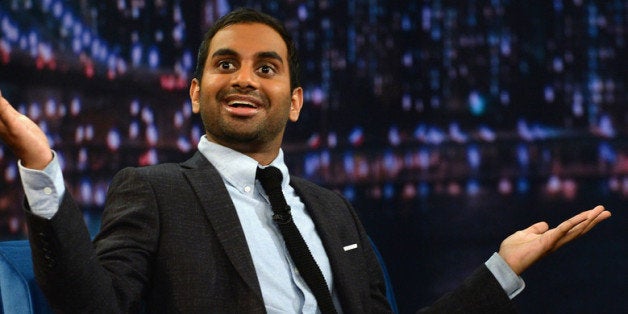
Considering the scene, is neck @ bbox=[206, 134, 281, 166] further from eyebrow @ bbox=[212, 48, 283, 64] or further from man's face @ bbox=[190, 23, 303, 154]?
eyebrow @ bbox=[212, 48, 283, 64]

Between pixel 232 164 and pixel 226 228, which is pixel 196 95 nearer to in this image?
pixel 232 164

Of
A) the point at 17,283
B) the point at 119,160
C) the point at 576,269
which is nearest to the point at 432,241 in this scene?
the point at 576,269

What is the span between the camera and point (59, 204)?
887mm

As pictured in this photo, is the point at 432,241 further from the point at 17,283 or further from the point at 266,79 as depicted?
the point at 17,283

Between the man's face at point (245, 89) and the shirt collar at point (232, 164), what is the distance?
0.09 ft

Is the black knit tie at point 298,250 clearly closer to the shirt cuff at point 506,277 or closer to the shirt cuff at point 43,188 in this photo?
the shirt cuff at point 506,277

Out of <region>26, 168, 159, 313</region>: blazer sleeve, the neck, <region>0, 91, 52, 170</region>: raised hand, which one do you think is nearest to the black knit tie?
the neck

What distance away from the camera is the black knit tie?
4.19 ft

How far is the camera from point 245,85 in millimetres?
1421

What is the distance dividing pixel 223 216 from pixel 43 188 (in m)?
0.43

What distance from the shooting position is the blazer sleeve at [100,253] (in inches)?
34.9

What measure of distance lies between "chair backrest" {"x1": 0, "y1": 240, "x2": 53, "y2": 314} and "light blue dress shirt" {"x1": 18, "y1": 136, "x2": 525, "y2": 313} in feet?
1.23

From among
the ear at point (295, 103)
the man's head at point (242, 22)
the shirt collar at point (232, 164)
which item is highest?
the man's head at point (242, 22)

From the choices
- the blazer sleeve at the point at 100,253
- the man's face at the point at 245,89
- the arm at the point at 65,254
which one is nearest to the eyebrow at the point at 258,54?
the man's face at the point at 245,89
